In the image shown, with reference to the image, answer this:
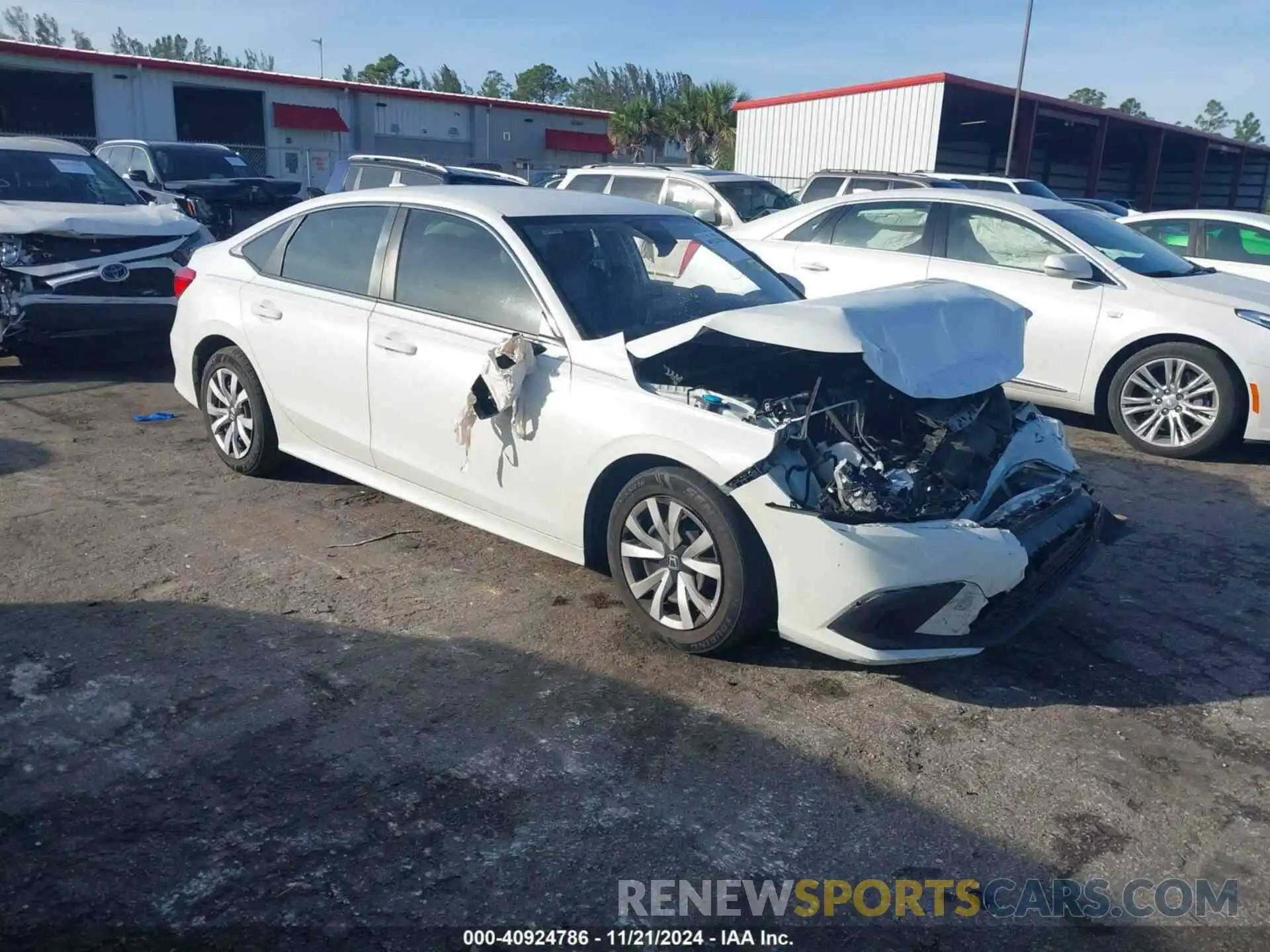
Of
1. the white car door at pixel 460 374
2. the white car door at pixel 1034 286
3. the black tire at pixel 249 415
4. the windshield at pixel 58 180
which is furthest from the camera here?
the windshield at pixel 58 180

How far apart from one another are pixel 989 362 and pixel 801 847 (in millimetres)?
2446

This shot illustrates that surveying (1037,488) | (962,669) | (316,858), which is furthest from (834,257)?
(316,858)

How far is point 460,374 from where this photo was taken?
4625mm

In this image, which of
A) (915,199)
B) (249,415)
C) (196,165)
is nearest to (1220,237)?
(915,199)

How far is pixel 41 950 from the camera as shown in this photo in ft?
8.25

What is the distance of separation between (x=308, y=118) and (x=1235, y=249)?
30.0m

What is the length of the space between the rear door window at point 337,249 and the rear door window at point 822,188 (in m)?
11.3

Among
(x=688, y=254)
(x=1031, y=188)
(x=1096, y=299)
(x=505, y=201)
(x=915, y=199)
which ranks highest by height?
(x=1031, y=188)

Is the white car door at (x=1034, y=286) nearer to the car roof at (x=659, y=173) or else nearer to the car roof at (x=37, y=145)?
the car roof at (x=659, y=173)

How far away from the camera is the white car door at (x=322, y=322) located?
5152 mm

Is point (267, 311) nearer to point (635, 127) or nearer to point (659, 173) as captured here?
point (659, 173)

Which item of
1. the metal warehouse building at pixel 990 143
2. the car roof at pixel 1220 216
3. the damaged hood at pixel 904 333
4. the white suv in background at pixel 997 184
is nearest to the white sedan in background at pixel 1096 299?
the damaged hood at pixel 904 333

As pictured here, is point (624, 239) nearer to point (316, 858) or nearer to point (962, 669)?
point (962, 669)

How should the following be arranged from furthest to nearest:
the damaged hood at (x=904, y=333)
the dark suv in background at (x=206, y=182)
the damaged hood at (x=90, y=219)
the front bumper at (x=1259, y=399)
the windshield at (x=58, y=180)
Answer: the dark suv in background at (x=206, y=182) → the windshield at (x=58, y=180) → the damaged hood at (x=90, y=219) → the front bumper at (x=1259, y=399) → the damaged hood at (x=904, y=333)
